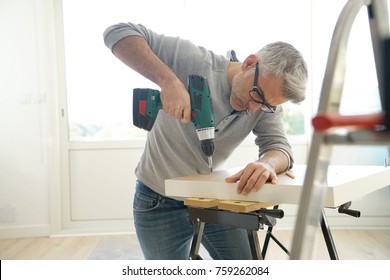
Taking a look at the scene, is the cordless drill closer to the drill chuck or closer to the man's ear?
the drill chuck

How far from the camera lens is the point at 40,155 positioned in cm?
295

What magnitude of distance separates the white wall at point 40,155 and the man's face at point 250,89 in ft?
6.34

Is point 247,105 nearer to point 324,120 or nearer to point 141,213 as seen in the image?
point 141,213

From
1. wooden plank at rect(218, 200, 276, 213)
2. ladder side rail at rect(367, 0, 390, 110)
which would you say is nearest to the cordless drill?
wooden plank at rect(218, 200, 276, 213)

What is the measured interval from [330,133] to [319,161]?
0.03m

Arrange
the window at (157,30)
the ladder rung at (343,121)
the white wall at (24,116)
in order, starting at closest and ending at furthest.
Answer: the ladder rung at (343,121)
the white wall at (24,116)
the window at (157,30)

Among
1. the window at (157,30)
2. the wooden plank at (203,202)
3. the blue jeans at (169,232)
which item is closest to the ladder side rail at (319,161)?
the wooden plank at (203,202)

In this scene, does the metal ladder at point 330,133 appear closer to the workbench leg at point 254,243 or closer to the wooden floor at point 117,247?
the workbench leg at point 254,243

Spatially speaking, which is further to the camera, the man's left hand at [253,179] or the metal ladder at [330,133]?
the man's left hand at [253,179]

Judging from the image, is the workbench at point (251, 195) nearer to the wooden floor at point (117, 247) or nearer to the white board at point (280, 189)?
the white board at point (280, 189)

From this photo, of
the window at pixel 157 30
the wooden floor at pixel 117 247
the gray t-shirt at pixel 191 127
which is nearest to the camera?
the gray t-shirt at pixel 191 127

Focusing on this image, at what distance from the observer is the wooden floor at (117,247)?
2.46 meters

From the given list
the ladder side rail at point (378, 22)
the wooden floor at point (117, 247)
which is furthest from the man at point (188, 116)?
the wooden floor at point (117, 247)

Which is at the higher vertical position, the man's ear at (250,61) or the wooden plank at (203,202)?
the man's ear at (250,61)
